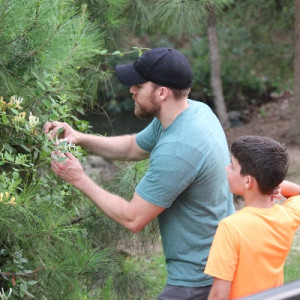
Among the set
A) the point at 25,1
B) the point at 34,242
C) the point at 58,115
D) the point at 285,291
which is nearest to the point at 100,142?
the point at 58,115

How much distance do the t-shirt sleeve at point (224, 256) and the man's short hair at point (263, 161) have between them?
222 mm

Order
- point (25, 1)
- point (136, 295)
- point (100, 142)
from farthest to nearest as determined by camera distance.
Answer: point (136, 295)
point (100, 142)
point (25, 1)

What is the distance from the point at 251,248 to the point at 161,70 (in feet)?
2.69

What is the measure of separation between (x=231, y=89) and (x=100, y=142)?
864 cm

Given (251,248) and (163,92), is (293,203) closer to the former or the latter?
(251,248)

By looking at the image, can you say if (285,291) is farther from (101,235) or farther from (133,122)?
(133,122)

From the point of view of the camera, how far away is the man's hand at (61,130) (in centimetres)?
299

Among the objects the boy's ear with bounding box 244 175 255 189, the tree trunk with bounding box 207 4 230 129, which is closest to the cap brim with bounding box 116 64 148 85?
the boy's ear with bounding box 244 175 255 189

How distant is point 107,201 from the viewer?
2.85m

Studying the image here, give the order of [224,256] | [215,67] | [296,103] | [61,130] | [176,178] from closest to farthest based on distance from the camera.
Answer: [224,256], [176,178], [61,130], [296,103], [215,67]

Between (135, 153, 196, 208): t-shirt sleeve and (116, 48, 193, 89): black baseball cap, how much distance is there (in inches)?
12.9

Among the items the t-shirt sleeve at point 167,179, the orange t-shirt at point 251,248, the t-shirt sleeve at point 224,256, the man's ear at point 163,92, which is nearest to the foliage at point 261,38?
the man's ear at point 163,92

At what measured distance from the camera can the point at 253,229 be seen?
2.54 meters

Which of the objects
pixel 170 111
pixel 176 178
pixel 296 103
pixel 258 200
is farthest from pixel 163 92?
pixel 296 103
